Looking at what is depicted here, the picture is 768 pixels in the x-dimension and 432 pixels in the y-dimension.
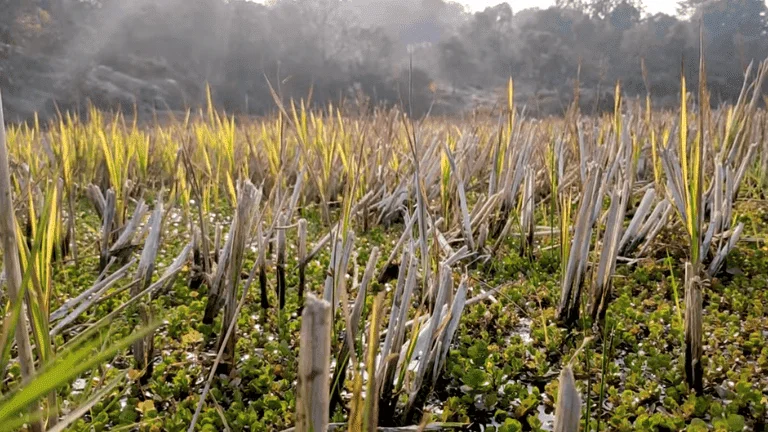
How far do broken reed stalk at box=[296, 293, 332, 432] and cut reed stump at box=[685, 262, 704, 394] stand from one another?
2.71 feet

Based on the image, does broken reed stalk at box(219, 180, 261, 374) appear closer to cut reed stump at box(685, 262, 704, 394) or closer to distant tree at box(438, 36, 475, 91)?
cut reed stump at box(685, 262, 704, 394)

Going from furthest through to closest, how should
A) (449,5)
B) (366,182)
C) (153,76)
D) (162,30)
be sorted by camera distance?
(449,5) → (162,30) → (153,76) → (366,182)

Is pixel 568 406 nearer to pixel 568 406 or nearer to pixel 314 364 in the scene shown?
pixel 568 406

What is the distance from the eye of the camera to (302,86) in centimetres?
2120

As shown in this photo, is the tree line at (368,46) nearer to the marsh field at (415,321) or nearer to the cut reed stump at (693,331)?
the marsh field at (415,321)

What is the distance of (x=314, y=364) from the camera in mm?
510

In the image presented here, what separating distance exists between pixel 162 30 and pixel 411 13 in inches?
907

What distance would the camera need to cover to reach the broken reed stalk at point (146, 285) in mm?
1184

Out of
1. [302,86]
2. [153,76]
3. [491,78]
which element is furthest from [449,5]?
[153,76]

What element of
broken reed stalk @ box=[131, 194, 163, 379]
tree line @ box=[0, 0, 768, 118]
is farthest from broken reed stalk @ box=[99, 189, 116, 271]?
tree line @ box=[0, 0, 768, 118]

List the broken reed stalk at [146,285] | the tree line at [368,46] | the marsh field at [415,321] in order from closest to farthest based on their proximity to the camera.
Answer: the marsh field at [415,321], the broken reed stalk at [146,285], the tree line at [368,46]

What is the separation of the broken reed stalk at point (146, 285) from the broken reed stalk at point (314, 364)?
2.30 feet

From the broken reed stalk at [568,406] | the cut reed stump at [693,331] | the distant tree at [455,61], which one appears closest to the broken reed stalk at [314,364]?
the broken reed stalk at [568,406]

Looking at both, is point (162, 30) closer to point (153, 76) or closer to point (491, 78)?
point (153, 76)
